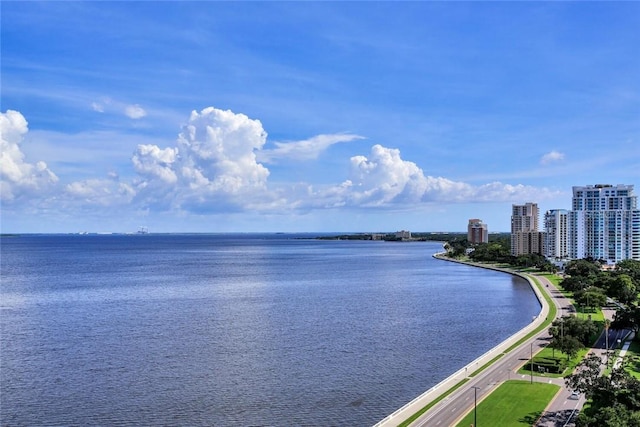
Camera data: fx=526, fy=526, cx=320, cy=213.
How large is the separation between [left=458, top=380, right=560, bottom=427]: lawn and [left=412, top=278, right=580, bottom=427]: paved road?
688mm

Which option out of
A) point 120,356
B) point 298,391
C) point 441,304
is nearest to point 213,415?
point 298,391

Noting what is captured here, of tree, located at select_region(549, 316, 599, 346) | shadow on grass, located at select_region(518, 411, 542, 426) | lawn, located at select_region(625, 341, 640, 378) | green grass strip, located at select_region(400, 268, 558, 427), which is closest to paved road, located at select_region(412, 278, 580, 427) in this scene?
green grass strip, located at select_region(400, 268, 558, 427)

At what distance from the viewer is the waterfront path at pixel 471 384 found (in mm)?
39188

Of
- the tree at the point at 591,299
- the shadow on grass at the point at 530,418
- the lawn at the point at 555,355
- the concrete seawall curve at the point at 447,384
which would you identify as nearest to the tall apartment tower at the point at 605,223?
the tree at the point at 591,299

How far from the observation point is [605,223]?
16488 cm

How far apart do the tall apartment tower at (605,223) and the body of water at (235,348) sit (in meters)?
59.2

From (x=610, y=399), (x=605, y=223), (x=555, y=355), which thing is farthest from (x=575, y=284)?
(x=605, y=223)

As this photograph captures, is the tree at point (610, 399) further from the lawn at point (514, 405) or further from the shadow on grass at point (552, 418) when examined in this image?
the lawn at point (514, 405)

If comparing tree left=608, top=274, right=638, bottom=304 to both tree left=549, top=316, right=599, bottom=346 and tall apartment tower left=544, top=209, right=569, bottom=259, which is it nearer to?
tree left=549, top=316, right=599, bottom=346

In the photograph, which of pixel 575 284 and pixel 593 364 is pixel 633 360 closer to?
pixel 593 364

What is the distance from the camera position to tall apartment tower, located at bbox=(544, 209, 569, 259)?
597 feet

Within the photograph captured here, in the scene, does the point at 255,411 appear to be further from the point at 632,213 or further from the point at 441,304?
the point at 632,213

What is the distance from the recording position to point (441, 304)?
94.8 m

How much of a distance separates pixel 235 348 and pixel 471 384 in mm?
28189
